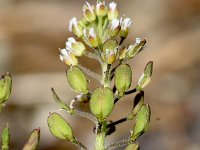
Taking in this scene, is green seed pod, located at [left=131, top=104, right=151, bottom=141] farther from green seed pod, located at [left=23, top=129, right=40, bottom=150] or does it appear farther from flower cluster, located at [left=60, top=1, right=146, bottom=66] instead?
green seed pod, located at [left=23, top=129, right=40, bottom=150]

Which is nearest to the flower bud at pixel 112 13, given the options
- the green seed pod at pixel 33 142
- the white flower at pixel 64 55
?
the white flower at pixel 64 55

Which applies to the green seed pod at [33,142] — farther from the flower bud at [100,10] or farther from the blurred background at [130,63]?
the blurred background at [130,63]

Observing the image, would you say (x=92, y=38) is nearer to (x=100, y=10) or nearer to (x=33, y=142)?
(x=100, y=10)

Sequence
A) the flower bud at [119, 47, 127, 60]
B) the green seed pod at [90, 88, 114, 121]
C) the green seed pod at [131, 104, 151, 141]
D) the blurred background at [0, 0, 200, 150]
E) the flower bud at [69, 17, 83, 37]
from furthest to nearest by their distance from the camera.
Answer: the blurred background at [0, 0, 200, 150] < the flower bud at [69, 17, 83, 37] < the flower bud at [119, 47, 127, 60] < the green seed pod at [131, 104, 151, 141] < the green seed pod at [90, 88, 114, 121]

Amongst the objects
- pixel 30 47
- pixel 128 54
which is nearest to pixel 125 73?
pixel 128 54

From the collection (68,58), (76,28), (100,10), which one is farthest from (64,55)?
(100,10)

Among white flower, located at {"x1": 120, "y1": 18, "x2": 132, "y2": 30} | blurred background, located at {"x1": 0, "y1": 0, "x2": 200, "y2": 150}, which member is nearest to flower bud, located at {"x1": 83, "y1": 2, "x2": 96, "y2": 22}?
white flower, located at {"x1": 120, "y1": 18, "x2": 132, "y2": 30}

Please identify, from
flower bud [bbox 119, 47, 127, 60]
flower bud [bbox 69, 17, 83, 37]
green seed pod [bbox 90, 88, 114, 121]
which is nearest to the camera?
green seed pod [bbox 90, 88, 114, 121]
